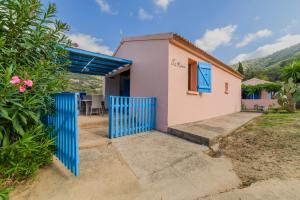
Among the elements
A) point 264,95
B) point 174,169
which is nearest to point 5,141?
point 174,169

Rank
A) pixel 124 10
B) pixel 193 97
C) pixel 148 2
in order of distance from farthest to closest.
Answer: pixel 124 10 < pixel 148 2 < pixel 193 97

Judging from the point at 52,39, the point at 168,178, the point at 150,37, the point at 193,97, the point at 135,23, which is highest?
the point at 135,23

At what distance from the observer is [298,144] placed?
3.77 meters

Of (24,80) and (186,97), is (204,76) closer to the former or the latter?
(186,97)

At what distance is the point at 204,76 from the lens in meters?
6.68

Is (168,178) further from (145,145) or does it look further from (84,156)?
(84,156)

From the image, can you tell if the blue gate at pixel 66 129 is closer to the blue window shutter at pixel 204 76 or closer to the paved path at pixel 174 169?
the paved path at pixel 174 169

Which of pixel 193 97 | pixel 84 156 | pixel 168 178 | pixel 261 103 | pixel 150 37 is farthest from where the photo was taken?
pixel 261 103

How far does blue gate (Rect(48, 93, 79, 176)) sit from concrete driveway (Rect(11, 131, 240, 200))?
0.78 ft

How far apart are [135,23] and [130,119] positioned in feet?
23.6

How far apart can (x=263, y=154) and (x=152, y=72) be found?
3923 mm

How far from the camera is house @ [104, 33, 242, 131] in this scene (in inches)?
202


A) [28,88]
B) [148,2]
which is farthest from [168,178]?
[148,2]

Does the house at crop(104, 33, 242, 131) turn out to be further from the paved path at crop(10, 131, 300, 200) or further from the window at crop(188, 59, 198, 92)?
the paved path at crop(10, 131, 300, 200)
